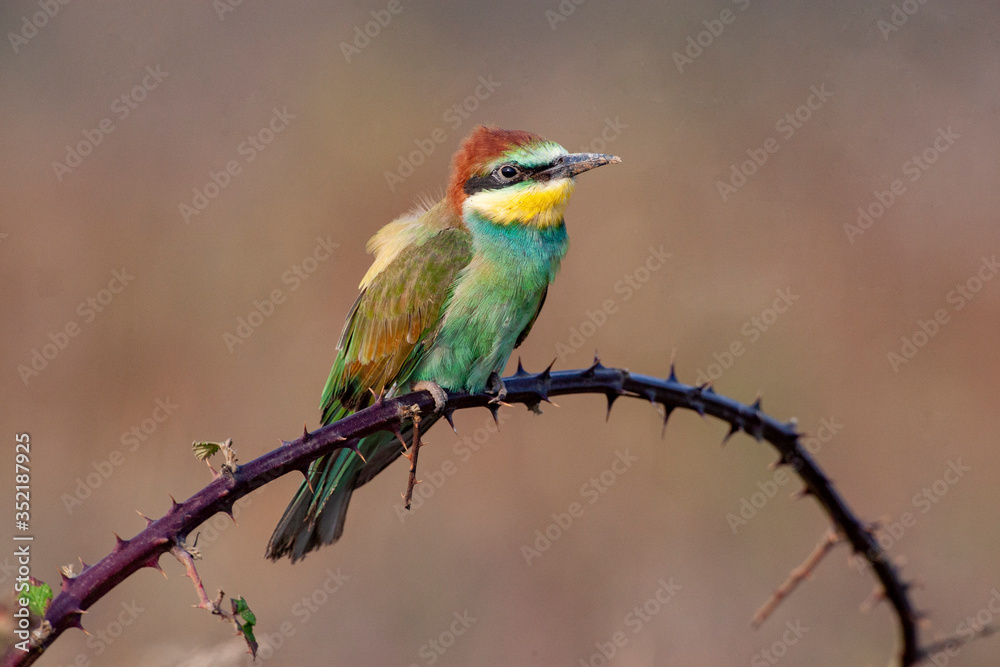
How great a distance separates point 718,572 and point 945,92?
9.89 ft

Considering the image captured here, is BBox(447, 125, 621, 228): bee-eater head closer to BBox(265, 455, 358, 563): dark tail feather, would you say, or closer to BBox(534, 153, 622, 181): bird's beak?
BBox(534, 153, 622, 181): bird's beak

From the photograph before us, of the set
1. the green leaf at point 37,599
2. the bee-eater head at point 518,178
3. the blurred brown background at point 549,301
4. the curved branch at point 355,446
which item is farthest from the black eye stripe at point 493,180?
the green leaf at point 37,599

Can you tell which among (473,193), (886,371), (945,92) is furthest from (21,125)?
(945,92)

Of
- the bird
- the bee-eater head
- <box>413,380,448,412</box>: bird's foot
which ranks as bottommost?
<box>413,380,448,412</box>: bird's foot

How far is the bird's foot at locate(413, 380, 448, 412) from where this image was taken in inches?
96.9

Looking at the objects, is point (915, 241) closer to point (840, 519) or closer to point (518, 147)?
point (518, 147)

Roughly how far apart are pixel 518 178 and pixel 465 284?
0.41 m

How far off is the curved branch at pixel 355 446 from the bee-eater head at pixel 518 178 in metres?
0.87

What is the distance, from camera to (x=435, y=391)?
8.43ft

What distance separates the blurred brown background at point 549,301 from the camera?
3.93 metres

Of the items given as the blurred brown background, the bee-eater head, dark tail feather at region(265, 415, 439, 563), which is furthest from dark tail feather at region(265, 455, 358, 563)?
the blurred brown background

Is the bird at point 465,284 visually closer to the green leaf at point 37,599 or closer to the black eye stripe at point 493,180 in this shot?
the black eye stripe at point 493,180

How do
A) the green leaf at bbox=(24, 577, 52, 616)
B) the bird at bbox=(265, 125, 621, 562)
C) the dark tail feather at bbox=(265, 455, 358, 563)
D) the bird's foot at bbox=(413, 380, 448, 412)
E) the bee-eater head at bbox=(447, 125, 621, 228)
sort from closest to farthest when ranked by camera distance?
the green leaf at bbox=(24, 577, 52, 616) → the dark tail feather at bbox=(265, 455, 358, 563) → the bird's foot at bbox=(413, 380, 448, 412) → the bird at bbox=(265, 125, 621, 562) → the bee-eater head at bbox=(447, 125, 621, 228)

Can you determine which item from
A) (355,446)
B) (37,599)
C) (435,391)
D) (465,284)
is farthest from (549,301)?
(37,599)
